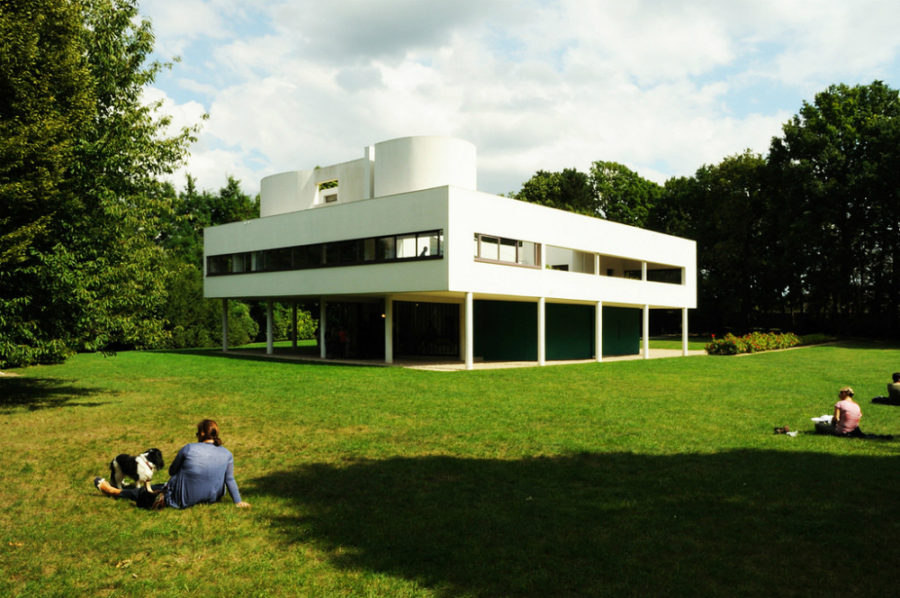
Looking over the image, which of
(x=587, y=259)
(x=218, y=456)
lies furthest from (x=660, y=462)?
(x=587, y=259)

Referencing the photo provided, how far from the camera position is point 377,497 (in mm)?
7348

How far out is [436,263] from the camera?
79.4 ft

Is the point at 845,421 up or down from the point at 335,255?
down

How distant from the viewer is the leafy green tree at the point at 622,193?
221 ft

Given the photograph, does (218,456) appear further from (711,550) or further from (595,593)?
(711,550)

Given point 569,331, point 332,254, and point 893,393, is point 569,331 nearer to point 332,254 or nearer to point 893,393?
point 332,254

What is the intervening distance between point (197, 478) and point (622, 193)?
66046 millimetres

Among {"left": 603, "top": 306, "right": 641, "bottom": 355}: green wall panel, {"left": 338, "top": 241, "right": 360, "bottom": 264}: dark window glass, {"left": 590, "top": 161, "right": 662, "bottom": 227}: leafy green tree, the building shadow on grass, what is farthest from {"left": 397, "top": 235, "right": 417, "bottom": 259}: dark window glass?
{"left": 590, "top": 161, "right": 662, "bottom": 227}: leafy green tree

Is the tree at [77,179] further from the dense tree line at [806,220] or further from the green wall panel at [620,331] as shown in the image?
the dense tree line at [806,220]

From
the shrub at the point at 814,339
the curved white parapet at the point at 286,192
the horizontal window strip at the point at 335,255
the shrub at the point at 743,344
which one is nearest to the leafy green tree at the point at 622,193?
the shrub at the point at 814,339

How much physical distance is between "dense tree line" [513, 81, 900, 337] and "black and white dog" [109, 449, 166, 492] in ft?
169

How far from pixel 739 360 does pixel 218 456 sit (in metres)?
29.0

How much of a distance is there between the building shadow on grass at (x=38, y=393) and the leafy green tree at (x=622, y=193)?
5604 centimetres

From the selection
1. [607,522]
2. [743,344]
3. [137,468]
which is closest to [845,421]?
[607,522]
